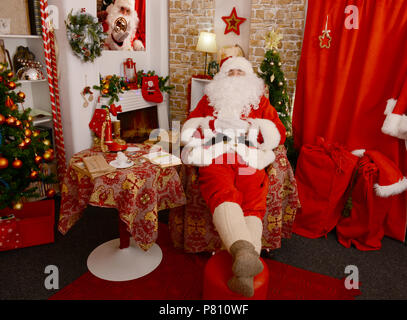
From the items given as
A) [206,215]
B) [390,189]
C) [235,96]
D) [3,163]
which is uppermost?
[235,96]

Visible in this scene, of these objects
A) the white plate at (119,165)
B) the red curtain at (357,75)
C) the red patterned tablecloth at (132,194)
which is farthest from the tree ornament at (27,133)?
the red curtain at (357,75)

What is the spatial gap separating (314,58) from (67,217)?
2.75m

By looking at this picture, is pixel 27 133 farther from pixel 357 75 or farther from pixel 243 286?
pixel 357 75

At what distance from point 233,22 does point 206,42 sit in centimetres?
48

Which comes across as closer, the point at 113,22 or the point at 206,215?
the point at 206,215

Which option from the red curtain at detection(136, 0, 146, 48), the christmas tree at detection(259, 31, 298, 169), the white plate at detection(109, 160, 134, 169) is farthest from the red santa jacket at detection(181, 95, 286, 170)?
the red curtain at detection(136, 0, 146, 48)

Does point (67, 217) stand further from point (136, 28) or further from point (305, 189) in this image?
point (136, 28)

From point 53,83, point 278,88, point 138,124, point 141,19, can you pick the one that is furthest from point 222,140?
point 141,19

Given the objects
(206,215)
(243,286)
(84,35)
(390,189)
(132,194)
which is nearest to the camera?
(243,286)

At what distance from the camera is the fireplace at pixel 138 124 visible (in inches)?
163

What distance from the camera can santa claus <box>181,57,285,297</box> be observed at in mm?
1830

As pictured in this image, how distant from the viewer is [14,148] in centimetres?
245

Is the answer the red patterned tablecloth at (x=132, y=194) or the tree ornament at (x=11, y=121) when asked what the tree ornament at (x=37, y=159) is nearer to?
the tree ornament at (x=11, y=121)

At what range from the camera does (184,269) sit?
2.45 metres
